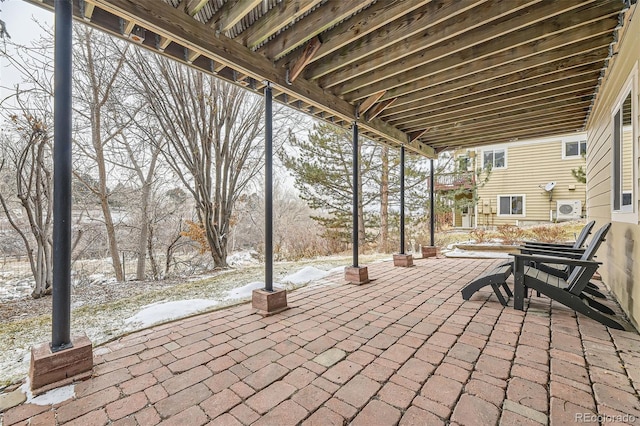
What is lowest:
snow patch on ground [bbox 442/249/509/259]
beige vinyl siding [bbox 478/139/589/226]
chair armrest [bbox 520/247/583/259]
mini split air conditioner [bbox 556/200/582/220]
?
snow patch on ground [bbox 442/249/509/259]

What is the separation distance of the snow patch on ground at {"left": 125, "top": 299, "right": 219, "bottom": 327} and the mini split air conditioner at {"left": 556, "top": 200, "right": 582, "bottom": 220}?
497 inches

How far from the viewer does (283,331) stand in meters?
2.52

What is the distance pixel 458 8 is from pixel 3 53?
5.95m

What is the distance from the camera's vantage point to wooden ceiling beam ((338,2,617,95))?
8.52 ft

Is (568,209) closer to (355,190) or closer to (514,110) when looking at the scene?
(514,110)

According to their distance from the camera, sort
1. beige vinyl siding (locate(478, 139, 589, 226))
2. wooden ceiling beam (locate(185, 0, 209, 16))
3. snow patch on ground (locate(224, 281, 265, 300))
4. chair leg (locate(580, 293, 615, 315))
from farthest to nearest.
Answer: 1. beige vinyl siding (locate(478, 139, 589, 226))
2. snow patch on ground (locate(224, 281, 265, 300))
3. chair leg (locate(580, 293, 615, 315))
4. wooden ceiling beam (locate(185, 0, 209, 16))

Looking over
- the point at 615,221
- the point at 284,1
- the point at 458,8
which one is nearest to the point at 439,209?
the point at 615,221

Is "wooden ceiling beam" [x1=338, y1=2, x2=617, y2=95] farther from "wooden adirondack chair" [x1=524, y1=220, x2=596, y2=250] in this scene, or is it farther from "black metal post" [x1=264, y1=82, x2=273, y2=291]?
"wooden adirondack chair" [x1=524, y1=220, x2=596, y2=250]

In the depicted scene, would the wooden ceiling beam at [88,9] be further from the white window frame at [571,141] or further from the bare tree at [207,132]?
the white window frame at [571,141]

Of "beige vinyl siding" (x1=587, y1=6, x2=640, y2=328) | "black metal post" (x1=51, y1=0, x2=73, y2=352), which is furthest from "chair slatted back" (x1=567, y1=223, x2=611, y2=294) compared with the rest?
"black metal post" (x1=51, y1=0, x2=73, y2=352)

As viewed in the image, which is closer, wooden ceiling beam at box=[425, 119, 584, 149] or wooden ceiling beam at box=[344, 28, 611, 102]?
wooden ceiling beam at box=[344, 28, 611, 102]

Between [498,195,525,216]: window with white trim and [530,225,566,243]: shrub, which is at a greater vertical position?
[498,195,525,216]: window with white trim

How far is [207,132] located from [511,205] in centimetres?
1184

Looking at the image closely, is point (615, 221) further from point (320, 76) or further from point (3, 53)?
point (3, 53)
